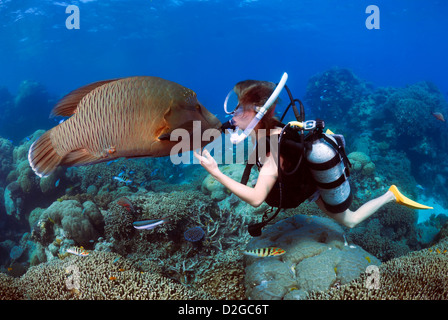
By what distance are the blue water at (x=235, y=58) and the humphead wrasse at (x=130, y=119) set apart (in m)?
7.97

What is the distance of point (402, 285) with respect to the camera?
247 centimetres

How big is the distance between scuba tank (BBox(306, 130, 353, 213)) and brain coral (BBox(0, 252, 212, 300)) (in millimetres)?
2171

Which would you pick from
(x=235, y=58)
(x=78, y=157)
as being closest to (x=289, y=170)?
(x=78, y=157)

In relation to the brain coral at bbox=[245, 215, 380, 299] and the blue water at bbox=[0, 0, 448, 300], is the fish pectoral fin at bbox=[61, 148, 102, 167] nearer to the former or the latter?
the brain coral at bbox=[245, 215, 380, 299]

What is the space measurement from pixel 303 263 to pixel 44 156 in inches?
126

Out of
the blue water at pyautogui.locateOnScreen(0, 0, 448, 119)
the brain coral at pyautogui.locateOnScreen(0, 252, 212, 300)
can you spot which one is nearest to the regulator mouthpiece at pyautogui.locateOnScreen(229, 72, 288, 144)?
the brain coral at pyautogui.locateOnScreen(0, 252, 212, 300)

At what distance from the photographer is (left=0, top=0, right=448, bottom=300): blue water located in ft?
39.9

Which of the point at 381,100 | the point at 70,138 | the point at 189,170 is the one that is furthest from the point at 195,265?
the point at 381,100

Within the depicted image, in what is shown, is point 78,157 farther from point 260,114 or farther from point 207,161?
point 260,114

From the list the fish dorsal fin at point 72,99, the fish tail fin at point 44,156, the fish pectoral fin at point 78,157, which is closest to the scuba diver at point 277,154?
the fish pectoral fin at point 78,157

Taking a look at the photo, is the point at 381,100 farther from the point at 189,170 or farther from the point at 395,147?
the point at 189,170

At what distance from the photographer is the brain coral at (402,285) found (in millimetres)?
2352
